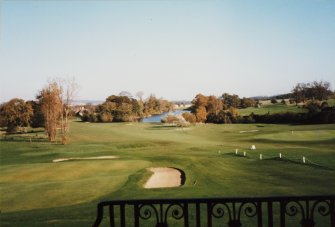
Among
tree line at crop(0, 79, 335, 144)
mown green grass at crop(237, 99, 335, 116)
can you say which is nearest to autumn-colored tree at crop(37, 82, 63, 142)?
tree line at crop(0, 79, 335, 144)

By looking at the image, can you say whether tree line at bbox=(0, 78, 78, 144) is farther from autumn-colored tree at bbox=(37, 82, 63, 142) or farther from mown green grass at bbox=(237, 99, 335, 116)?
mown green grass at bbox=(237, 99, 335, 116)

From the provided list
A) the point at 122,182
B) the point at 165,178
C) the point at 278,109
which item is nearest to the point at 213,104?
the point at 278,109

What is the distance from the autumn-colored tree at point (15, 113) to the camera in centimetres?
8631

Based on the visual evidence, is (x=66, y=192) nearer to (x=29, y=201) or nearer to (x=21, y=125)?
(x=29, y=201)

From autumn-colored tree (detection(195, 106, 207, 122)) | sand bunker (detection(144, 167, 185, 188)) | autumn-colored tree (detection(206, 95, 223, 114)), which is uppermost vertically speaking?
autumn-colored tree (detection(206, 95, 223, 114))

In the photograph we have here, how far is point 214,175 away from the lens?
28.7 metres

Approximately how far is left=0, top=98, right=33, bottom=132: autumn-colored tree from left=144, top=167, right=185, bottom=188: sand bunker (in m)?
62.7

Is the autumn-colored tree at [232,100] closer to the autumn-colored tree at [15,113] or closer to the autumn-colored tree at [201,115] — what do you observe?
the autumn-colored tree at [201,115]

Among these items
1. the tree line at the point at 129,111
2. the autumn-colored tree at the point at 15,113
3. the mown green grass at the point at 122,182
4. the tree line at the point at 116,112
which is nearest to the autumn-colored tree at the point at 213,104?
the tree line at the point at 129,111

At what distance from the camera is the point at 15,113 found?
3393 inches

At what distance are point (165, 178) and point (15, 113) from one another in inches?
2674

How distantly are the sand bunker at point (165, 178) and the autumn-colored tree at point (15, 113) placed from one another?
62709 millimetres

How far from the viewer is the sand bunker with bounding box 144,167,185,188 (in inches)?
995

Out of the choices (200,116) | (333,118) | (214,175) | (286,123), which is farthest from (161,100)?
(214,175)
